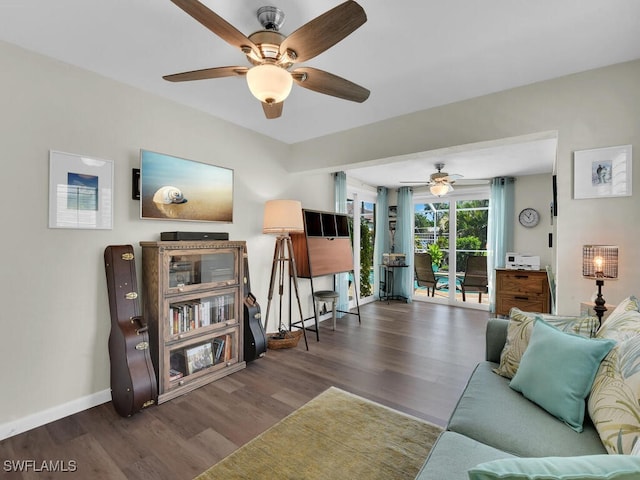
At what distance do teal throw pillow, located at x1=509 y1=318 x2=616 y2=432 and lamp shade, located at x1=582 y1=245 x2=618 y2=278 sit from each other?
901mm

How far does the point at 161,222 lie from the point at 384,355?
2.63 m

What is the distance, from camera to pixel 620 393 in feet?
3.79

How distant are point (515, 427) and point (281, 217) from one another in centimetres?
269

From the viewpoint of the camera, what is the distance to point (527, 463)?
2.17 ft

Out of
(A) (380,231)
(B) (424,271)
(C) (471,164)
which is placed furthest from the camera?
(A) (380,231)

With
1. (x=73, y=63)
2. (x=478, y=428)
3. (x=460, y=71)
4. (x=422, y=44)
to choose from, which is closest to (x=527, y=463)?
(x=478, y=428)

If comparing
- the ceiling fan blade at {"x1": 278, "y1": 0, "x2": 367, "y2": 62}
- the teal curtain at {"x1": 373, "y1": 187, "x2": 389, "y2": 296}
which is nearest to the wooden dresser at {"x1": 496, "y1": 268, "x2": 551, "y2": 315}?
the teal curtain at {"x1": 373, "y1": 187, "x2": 389, "y2": 296}

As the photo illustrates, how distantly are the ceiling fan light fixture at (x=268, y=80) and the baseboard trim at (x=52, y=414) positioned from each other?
254 cm

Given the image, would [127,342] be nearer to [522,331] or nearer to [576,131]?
[522,331]

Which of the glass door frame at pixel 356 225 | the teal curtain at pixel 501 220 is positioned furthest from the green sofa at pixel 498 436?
the teal curtain at pixel 501 220

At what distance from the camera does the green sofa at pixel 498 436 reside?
1.11m

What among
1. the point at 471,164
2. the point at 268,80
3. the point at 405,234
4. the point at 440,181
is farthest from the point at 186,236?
the point at 405,234

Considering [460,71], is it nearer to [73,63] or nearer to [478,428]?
[478,428]

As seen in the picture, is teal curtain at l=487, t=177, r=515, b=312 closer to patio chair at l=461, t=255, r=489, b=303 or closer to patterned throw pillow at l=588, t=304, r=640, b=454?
patio chair at l=461, t=255, r=489, b=303
